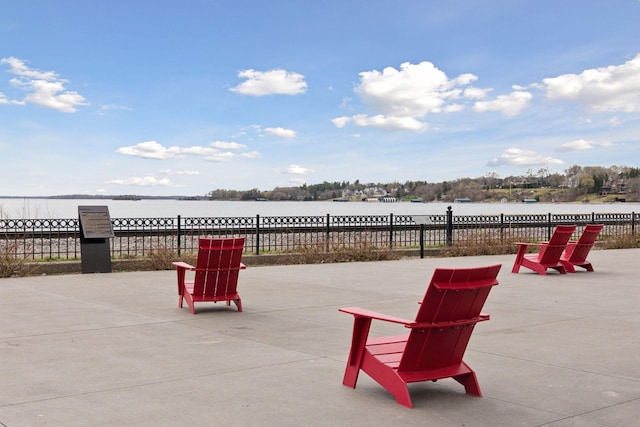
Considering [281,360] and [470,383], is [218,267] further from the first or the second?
[470,383]

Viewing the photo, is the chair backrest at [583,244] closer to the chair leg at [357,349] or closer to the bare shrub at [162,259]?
the bare shrub at [162,259]

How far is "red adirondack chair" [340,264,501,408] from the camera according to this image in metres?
5.40

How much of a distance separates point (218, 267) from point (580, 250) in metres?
9.96

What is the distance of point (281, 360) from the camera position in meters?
7.14

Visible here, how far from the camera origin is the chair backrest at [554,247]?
623 inches

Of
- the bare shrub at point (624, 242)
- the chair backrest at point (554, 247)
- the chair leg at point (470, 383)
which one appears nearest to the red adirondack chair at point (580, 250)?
the chair backrest at point (554, 247)

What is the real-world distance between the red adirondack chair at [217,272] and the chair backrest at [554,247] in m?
8.52

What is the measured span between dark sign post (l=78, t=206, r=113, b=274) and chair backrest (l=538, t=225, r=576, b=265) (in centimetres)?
1039

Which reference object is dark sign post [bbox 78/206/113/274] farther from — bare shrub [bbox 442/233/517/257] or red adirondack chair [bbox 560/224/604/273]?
bare shrub [bbox 442/233/517/257]

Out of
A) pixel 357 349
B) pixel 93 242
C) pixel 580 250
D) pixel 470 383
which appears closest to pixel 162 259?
pixel 93 242

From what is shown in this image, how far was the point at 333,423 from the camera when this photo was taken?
505 centimetres

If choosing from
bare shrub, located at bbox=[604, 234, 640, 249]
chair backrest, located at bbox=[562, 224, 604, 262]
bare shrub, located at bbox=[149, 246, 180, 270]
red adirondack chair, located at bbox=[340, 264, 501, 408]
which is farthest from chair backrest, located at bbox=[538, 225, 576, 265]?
bare shrub, located at bbox=[604, 234, 640, 249]

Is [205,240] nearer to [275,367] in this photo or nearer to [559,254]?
[275,367]

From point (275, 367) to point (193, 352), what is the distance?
120 cm
